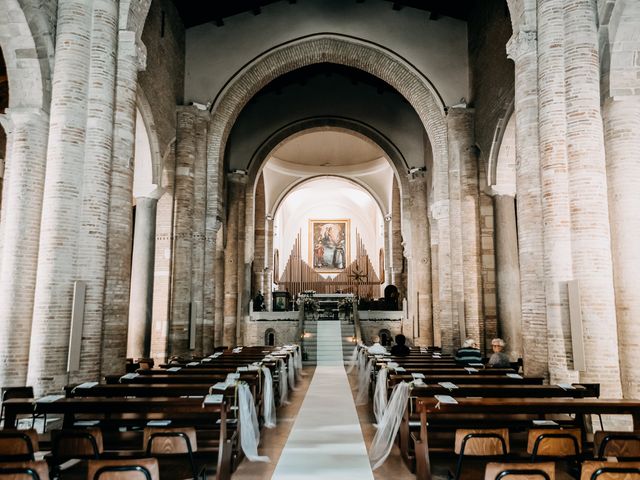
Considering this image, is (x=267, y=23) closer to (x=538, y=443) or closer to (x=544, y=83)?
(x=544, y=83)

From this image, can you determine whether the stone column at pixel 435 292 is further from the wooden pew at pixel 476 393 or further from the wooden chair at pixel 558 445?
the wooden chair at pixel 558 445

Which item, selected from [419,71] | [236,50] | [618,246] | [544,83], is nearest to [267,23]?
[236,50]

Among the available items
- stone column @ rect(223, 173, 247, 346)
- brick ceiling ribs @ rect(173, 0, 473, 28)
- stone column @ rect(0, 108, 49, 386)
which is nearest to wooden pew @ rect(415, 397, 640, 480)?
stone column @ rect(0, 108, 49, 386)

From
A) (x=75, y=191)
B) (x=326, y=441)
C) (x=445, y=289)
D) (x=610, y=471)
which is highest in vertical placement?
(x=75, y=191)

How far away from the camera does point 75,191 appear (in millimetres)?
7977

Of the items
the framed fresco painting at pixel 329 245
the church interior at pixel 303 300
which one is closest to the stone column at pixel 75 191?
the church interior at pixel 303 300

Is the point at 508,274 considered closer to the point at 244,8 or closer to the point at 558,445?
the point at 558,445

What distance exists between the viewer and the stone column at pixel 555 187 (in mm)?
7508

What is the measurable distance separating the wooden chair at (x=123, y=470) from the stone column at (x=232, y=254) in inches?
649

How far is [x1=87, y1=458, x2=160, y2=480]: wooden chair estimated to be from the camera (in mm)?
3127

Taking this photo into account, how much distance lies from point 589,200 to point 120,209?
687cm

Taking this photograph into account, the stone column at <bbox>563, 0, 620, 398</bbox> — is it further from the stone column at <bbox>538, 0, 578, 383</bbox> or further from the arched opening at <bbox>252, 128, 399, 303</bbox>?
the arched opening at <bbox>252, 128, 399, 303</bbox>

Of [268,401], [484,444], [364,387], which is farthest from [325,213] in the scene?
[484,444]

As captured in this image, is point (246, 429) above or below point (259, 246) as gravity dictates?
below
